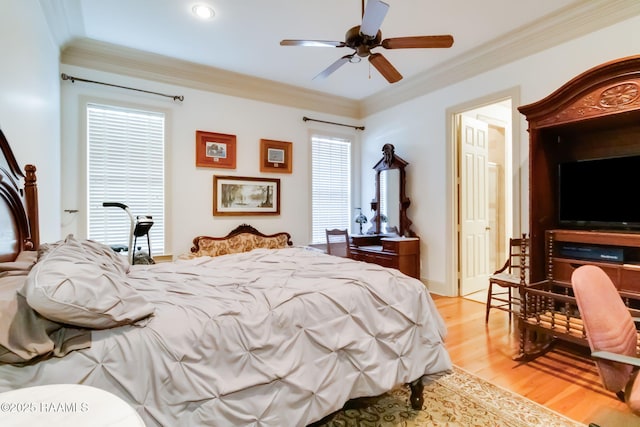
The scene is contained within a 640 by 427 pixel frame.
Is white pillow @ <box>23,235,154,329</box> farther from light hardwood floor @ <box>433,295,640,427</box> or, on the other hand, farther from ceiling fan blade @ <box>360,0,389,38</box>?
light hardwood floor @ <box>433,295,640,427</box>

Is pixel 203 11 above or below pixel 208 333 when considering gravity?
above

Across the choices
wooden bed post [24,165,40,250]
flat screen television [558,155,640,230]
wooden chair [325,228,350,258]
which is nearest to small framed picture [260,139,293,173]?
wooden chair [325,228,350,258]

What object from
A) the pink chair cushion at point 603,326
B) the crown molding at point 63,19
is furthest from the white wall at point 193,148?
the pink chair cushion at point 603,326

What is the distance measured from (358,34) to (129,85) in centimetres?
304

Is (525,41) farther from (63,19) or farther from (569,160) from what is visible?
(63,19)

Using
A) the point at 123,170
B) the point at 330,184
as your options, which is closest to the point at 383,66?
the point at 330,184

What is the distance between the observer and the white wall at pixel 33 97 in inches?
78.3

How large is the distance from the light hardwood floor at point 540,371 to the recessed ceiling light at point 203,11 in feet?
12.7

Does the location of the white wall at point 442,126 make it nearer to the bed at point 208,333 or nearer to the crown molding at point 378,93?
the crown molding at point 378,93

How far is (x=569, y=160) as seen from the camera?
Result: 3104mm

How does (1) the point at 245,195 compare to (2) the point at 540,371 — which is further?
(1) the point at 245,195

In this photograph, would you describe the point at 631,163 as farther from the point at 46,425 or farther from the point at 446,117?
the point at 46,425

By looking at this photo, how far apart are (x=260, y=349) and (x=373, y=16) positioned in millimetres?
2130

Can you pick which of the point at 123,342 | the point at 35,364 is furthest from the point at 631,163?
the point at 35,364
